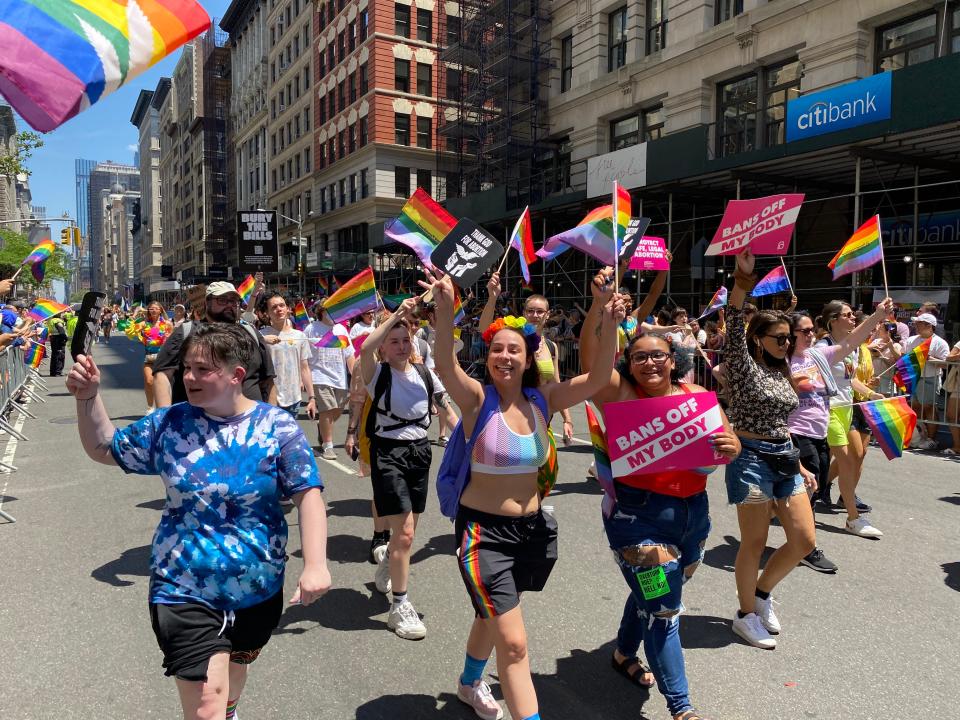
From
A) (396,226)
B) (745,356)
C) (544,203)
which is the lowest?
(745,356)

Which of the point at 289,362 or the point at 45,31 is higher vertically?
the point at 45,31

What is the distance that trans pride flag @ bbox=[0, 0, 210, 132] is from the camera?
10.2 ft

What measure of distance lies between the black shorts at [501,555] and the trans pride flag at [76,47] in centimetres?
→ 253

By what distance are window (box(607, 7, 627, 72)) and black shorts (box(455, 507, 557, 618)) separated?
2452 centimetres

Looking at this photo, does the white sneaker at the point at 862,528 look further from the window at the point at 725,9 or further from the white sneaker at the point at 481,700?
the window at the point at 725,9

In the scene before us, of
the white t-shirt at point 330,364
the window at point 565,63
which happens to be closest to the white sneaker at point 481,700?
the white t-shirt at point 330,364

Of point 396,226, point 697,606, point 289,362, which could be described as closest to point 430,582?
point 697,606

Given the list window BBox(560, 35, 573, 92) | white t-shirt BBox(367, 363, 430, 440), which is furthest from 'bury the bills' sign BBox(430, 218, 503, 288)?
window BBox(560, 35, 573, 92)

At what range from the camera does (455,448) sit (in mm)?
3305

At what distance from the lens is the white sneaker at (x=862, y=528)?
234 inches

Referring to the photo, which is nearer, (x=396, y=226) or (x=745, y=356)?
(x=745, y=356)

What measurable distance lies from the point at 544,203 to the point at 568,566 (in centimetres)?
1665

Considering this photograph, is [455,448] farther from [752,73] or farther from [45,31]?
[752,73]

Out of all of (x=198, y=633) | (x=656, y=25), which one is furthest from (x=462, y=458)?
(x=656, y=25)
